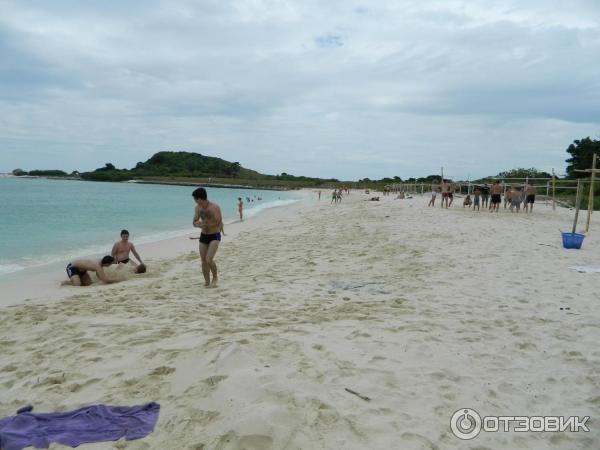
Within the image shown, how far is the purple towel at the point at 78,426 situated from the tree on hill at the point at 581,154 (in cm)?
3792

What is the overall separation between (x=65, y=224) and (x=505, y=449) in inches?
834

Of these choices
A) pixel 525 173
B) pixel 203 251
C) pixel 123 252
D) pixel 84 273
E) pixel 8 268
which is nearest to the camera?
pixel 203 251

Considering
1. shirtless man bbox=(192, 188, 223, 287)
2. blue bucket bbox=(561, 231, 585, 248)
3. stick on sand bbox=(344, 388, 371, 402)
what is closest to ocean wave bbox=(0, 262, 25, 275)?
shirtless man bbox=(192, 188, 223, 287)

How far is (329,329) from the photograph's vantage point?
4.00 m

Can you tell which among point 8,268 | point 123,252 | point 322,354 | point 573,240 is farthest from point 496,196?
point 8,268

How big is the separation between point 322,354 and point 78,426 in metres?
1.74

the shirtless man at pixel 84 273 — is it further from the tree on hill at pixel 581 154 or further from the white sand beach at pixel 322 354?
the tree on hill at pixel 581 154

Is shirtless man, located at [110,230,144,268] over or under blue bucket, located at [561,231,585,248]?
under

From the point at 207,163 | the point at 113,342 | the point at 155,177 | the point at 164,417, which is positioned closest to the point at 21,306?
the point at 113,342

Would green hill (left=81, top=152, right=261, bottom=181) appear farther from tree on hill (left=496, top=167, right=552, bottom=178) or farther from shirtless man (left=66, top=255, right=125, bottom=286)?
shirtless man (left=66, top=255, right=125, bottom=286)

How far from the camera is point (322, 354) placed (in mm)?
3373

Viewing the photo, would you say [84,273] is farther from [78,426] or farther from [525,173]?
[525,173]

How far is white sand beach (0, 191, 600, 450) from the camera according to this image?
245 cm

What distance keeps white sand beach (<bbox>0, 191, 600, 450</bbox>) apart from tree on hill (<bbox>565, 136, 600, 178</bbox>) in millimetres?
34279
